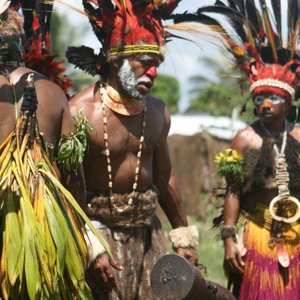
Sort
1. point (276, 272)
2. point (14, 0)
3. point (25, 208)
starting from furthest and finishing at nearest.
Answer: point (276, 272), point (14, 0), point (25, 208)

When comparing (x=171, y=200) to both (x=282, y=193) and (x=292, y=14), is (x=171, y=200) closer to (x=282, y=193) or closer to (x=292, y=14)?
(x=282, y=193)

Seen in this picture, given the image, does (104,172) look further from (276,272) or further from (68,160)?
(276,272)

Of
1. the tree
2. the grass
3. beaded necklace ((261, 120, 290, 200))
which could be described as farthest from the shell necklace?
the tree

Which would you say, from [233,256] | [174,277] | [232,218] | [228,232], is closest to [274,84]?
[232,218]

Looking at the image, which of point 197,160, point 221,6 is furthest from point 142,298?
point 197,160

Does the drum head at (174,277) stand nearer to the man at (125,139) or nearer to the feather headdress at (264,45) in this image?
the man at (125,139)

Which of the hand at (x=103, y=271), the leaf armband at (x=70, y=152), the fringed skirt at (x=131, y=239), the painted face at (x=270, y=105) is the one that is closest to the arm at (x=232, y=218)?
the painted face at (x=270, y=105)

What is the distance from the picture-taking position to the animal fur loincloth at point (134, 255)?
18.1 feet

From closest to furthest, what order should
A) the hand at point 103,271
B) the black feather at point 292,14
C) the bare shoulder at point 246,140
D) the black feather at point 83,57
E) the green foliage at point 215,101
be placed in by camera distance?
1. the hand at point 103,271
2. the black feather at point 83,57
3. the bare shoulder at point 246,140
4. the black feather at point 292,14
5. the green foliage at point 215,101

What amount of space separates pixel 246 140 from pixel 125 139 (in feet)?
5.16

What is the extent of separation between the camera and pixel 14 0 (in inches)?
208

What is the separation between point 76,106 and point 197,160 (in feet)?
36.7

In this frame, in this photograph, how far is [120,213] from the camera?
5555mm

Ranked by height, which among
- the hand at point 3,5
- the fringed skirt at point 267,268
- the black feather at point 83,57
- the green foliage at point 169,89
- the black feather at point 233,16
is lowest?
the fringed skirt at point 267,268
